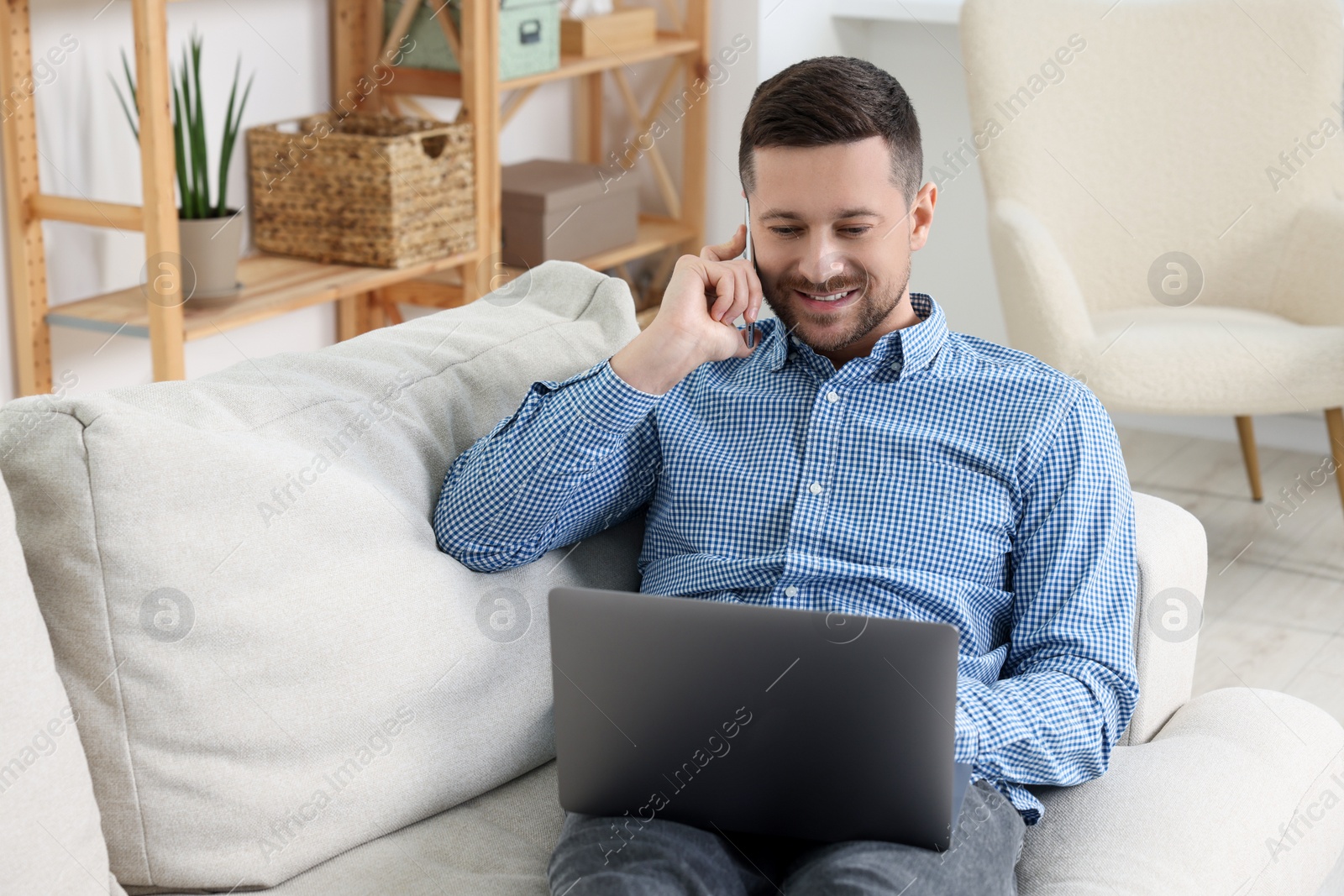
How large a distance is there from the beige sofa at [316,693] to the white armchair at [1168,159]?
4.89ft

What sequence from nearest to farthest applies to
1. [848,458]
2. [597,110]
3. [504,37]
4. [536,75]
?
[848,458] → [504,37] → [536,75] → [597,110]

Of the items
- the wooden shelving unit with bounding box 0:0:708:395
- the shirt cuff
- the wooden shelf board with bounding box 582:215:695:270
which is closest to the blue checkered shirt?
the shirt cuff

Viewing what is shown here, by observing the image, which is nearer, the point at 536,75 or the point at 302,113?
the point at 302,113

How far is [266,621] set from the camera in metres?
1.06

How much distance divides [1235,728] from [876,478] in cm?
39

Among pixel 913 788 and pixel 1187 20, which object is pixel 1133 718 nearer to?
pixel 913 788

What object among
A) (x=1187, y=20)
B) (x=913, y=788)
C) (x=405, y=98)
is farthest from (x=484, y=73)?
(x=913, y=788)

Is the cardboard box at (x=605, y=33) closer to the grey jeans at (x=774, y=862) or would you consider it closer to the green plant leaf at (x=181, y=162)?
the green plant leaf at (x=181, y=162)

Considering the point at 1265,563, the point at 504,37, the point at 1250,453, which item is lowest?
the point at 1265,563

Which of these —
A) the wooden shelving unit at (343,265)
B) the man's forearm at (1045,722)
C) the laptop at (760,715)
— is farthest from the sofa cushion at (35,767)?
the wooden shelving unit at (343,265)

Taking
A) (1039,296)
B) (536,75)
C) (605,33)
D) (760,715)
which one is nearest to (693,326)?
(760,715)

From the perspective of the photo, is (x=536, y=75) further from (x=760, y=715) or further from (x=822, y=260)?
(x=760, y=715)

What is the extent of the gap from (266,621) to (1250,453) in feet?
7.95

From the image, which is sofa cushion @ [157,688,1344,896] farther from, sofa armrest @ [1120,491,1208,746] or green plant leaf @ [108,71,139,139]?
green plant leaf @ [108,71,139,139]
